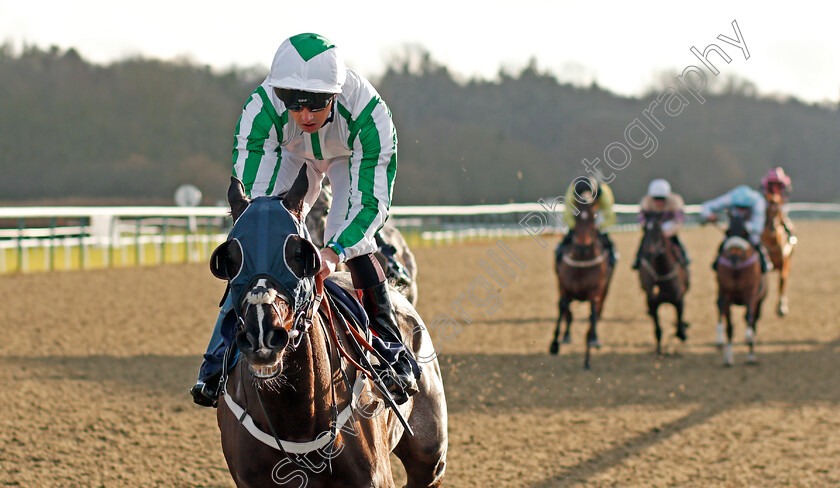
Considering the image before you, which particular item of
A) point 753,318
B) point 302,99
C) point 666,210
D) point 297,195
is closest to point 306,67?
point 302,99

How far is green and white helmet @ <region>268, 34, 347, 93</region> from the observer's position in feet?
9.04

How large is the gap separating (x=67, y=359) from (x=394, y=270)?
4.97 m

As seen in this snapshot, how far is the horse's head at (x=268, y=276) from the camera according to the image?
2.23 meters

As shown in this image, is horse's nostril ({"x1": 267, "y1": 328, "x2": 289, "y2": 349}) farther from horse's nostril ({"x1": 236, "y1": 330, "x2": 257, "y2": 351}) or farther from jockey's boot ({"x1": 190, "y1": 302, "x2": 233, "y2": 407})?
jockey's boot ({"x1": 190, "y1": 302, "x2": 233, "y2": 407})

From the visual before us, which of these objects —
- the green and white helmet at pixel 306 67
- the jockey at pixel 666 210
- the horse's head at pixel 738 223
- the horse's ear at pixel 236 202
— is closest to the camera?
the horse's ear at pixel 236 202

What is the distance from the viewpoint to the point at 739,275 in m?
9.53

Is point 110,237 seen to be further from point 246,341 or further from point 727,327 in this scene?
point 246,341

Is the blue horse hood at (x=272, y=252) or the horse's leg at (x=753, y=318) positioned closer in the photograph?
the blue horse hood at (x=272, y=252)

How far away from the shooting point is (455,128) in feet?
234

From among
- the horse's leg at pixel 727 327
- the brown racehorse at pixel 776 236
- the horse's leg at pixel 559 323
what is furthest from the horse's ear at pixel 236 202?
the brown racehorse at pixel 776 236

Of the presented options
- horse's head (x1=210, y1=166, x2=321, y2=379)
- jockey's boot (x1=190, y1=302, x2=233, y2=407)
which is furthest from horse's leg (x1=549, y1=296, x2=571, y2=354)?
horse's head (x1=210, y1=166, x2=321, y2=379)

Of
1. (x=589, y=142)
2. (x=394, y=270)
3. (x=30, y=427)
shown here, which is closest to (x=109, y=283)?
(x=30, y=427)

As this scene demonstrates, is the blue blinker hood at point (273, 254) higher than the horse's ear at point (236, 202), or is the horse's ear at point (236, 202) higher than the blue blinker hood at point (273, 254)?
the horse's ear at point (236, 202)

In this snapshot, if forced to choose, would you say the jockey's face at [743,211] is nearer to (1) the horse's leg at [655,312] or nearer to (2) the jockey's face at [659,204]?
(2) the jockey's face at [659,204]
